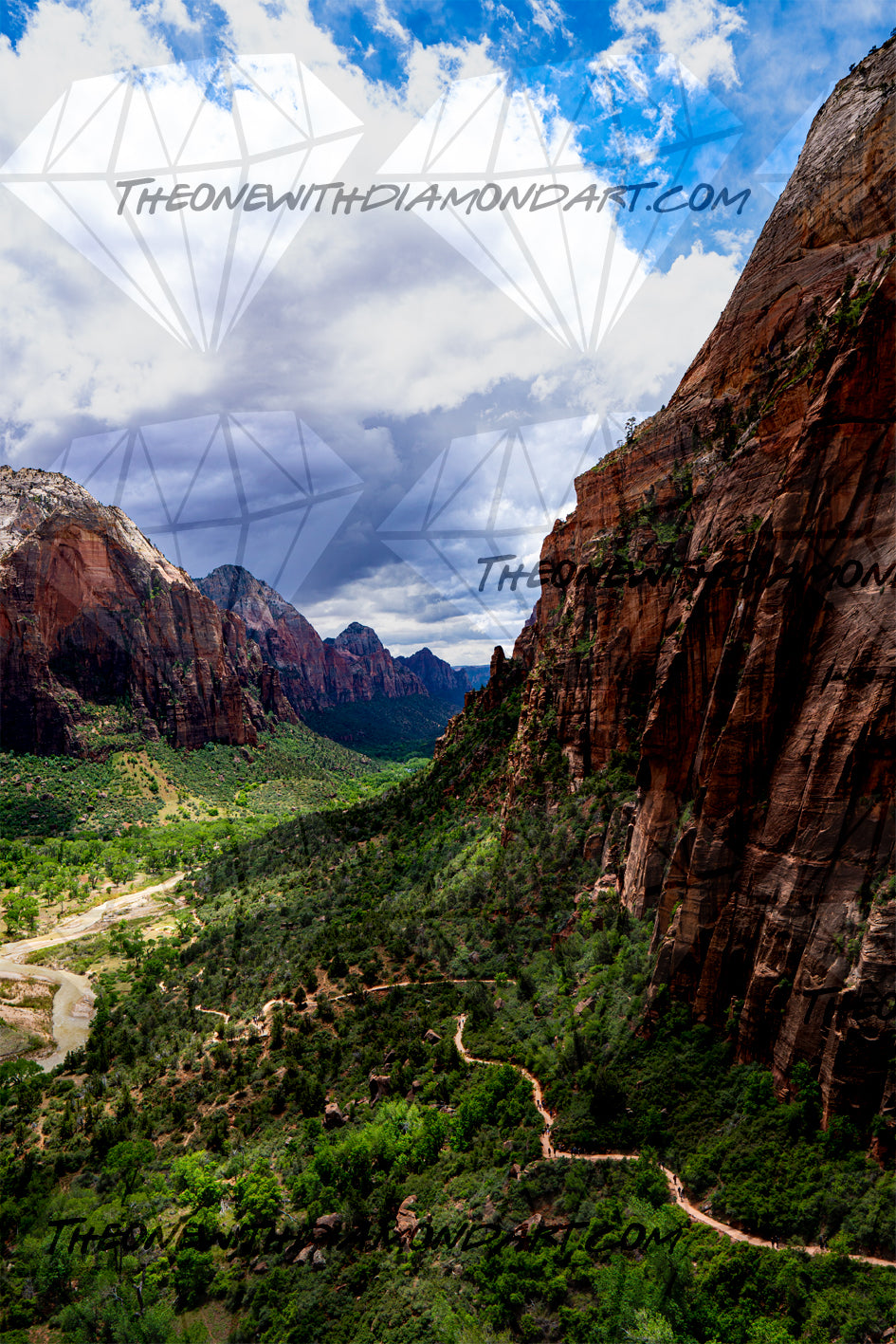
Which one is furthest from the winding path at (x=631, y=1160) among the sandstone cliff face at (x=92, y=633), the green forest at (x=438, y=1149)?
the sandstone cliff face at (x=92, y=633)

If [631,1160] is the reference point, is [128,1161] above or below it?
below

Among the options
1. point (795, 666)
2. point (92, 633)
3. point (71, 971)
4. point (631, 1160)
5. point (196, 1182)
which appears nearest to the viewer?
point (631, 1160)

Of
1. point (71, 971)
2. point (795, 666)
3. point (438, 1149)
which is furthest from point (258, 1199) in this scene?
point (71, 971)

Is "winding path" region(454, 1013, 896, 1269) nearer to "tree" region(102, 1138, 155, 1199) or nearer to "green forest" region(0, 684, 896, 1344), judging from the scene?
"green forest" region(0, 684, 896, 1344)

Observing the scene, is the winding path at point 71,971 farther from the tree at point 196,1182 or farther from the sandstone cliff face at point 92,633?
the sandstone cliff face at point 92,633

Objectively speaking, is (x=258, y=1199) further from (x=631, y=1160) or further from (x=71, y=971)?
(x=71, y=971)

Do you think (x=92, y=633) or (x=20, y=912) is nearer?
(x=20, y=912)
